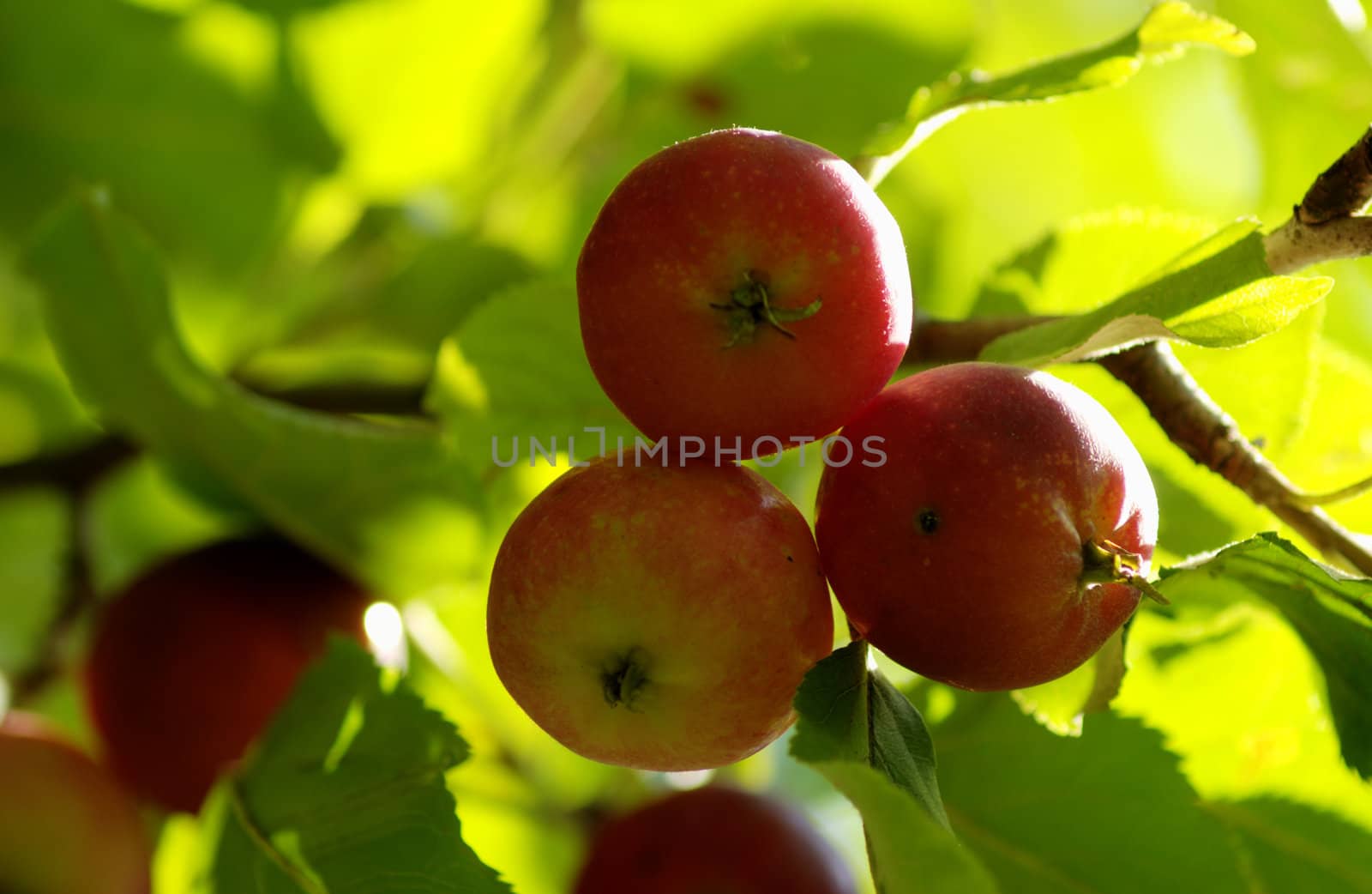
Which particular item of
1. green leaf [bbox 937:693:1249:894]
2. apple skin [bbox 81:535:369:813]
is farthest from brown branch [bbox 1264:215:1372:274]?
apple skin [bbox 81:535:369:813]

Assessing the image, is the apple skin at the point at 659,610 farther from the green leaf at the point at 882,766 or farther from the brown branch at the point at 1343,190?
the brown branch at the point at 1343,190

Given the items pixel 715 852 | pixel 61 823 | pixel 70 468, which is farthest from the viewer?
pixel 70 468

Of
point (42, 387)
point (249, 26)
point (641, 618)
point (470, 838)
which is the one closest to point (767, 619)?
point (641, 618)

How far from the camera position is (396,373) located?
1380 millimetres

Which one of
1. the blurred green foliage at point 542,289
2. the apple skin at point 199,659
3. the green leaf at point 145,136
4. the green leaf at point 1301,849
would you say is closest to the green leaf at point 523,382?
the blurred green foliage at point 542,289

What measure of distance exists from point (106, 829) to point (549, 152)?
935 mm

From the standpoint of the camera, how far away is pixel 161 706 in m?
1.20

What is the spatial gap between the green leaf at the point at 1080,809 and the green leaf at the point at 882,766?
25 centimetres

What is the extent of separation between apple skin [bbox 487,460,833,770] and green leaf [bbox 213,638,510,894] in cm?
19

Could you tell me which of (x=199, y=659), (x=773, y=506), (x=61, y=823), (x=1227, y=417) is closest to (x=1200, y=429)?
(x=1227, y=417)

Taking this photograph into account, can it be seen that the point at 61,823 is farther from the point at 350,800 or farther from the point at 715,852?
the point at 715,852

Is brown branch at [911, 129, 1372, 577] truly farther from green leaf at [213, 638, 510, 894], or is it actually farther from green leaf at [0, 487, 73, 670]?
green leaf at [0, 487, 73, 670]

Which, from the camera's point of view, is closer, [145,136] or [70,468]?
[70,468]

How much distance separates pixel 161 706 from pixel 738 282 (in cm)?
81
